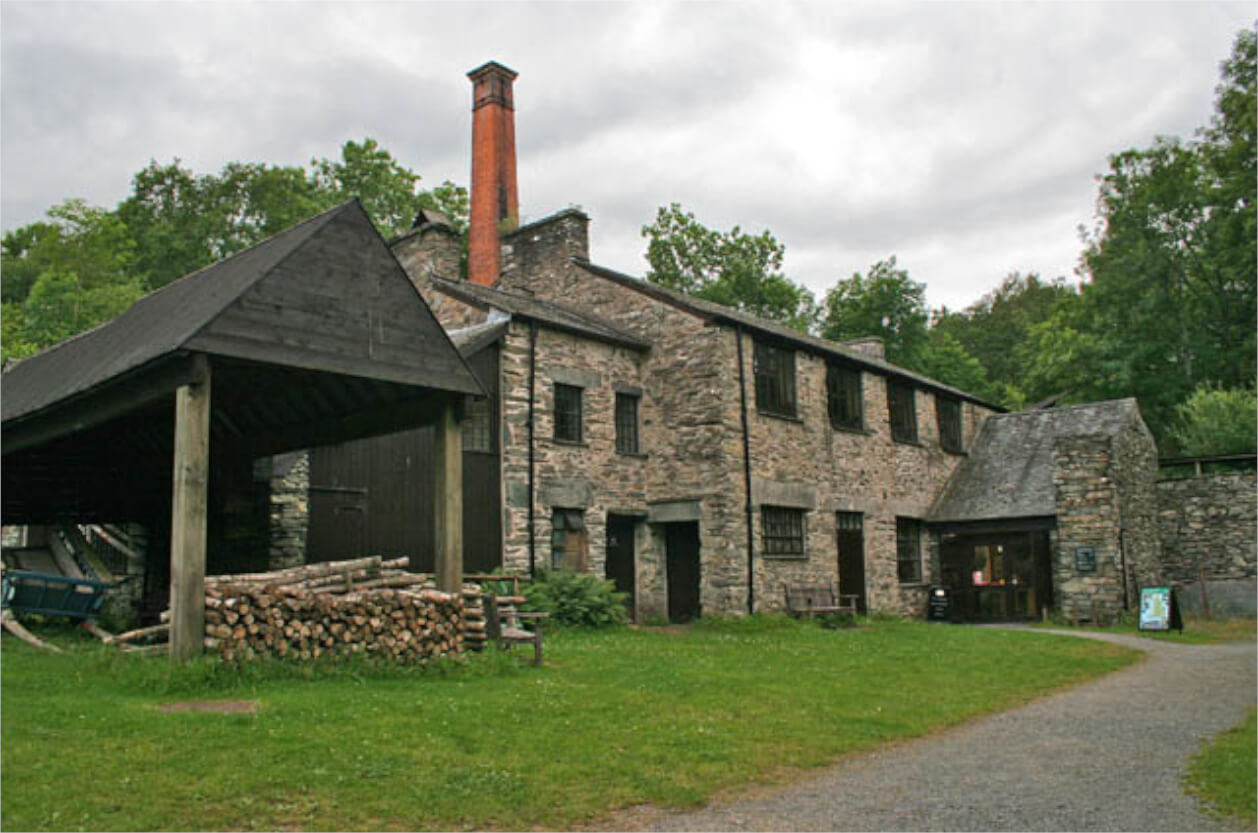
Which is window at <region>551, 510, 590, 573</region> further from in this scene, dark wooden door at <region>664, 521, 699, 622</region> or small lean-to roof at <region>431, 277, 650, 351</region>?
small lean-to roof at <region>431, 277, 650, 351</region>

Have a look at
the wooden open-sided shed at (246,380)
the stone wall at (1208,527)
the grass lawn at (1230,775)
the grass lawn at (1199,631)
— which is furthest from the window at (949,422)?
the grass lawn at (1230,775)

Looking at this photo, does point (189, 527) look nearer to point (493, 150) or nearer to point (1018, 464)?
point (1018, 464)

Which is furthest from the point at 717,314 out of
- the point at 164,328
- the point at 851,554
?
the point at 164,328

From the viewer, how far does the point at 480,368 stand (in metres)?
18.8

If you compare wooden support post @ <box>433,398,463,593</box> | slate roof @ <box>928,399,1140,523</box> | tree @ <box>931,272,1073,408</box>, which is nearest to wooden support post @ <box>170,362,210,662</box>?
wooden support post @ <box>433,398,463,593</box>

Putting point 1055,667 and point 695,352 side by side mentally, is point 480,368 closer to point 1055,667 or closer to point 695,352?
point 695,352

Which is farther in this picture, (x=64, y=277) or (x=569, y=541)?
(x=64, y=277)

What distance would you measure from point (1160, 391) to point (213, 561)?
1462 inches

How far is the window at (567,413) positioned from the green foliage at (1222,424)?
70.6 feet

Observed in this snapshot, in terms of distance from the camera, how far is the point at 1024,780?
7551 millimetres

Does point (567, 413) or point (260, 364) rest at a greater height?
point (567, 413)

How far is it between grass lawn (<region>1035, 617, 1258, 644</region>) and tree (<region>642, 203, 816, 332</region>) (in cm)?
2470

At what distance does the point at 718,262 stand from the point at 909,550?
22.8 m

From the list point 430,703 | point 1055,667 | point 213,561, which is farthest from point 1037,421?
point 430,703
